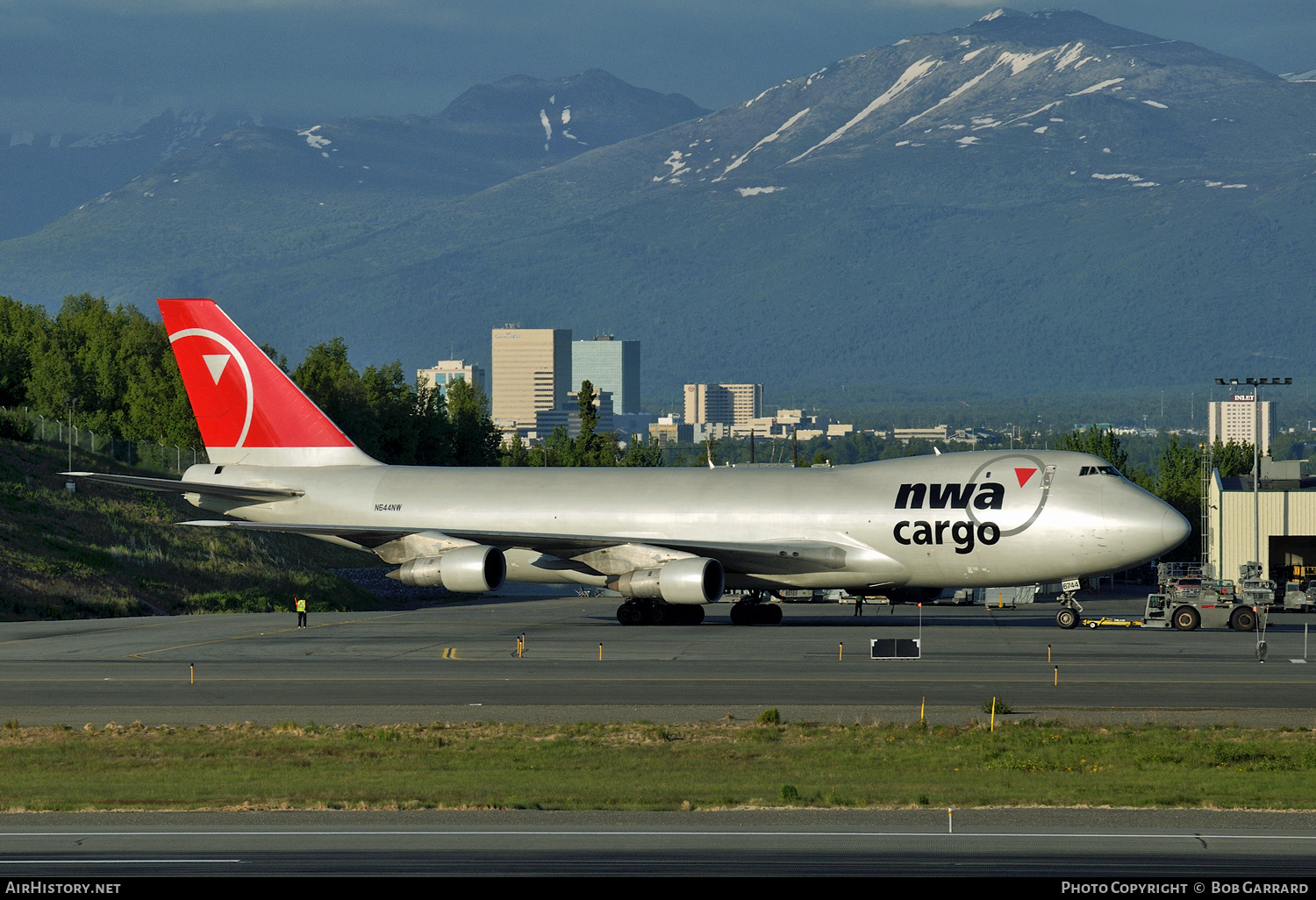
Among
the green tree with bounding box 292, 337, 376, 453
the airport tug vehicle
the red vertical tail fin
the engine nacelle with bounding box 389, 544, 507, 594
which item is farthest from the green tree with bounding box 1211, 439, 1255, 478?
the engine nacelle with bounding box 389, 544, 507, 594

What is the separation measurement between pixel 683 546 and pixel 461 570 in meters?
6.61

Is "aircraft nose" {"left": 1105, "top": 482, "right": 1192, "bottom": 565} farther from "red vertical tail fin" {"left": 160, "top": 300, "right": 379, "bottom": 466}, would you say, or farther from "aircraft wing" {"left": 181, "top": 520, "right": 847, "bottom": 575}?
"red vertical tail fin" {"left": 160, "top": 300, "right": 379, "bottom": 466}

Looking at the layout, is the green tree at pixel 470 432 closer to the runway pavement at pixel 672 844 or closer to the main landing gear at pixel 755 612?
the main landing gear at pixel 755 612

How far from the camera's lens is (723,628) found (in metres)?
45.6

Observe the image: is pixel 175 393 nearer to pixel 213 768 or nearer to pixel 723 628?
pixel 723 628

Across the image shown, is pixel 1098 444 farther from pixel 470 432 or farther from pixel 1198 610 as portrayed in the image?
pixel 1198 610

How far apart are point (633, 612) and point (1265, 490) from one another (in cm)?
4607

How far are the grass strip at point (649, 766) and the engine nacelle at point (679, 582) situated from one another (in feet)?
58.1

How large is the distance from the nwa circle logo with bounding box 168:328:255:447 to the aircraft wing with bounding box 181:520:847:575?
22.6 ft

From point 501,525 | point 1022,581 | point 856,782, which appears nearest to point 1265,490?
point 1022,581

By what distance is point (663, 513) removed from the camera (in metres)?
46.8

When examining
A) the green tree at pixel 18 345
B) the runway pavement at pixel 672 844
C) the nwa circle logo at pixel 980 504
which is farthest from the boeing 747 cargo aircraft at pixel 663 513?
the green tree at pixel 18 345

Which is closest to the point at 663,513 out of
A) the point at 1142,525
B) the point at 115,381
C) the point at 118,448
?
the point at 1142,525

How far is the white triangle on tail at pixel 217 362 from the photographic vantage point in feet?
171
